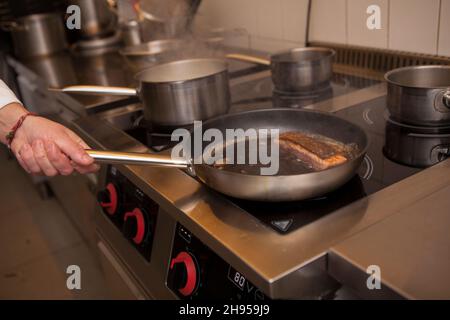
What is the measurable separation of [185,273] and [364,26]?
77 centimetres

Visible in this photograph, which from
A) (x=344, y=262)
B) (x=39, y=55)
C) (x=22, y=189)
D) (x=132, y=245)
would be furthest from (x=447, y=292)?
(x=22, y=189)

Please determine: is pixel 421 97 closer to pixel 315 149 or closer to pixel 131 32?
pixel 315 149

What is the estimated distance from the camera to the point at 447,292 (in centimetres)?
40

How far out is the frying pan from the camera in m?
0.54

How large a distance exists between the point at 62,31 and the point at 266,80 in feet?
4.20

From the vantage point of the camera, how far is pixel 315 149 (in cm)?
68

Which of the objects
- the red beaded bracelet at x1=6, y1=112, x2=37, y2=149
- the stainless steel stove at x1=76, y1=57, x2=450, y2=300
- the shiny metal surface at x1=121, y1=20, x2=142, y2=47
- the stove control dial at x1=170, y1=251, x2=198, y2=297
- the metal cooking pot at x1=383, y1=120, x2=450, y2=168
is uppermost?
the shiny metal surface at x1=121, y1=20, x2=142, y2=47

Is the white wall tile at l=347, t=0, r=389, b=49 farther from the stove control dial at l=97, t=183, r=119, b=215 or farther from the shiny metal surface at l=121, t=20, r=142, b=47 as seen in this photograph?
the shiny metal surface at l=121, t=20, r=142, b=47

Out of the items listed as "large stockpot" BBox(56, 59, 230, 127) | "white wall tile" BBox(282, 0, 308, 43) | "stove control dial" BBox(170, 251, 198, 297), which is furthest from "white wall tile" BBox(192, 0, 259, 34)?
"stove control dial" BBox(170, 251, 198, 297)

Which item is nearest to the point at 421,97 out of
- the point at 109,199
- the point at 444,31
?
the point at 444,31

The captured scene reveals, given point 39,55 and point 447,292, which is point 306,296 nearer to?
point 447,292

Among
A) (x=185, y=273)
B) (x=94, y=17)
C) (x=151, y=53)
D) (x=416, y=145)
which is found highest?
(x=94, y=17)

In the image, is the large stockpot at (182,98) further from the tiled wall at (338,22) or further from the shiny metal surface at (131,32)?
the shiny metal surface at (131,32)

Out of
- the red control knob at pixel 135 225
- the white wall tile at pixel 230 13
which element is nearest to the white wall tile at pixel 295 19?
the white wall tile at pixel 230 13
